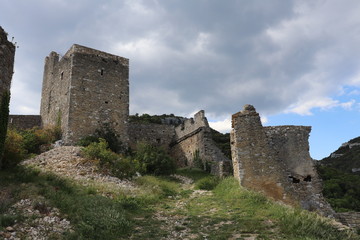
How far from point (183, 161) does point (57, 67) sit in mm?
11622

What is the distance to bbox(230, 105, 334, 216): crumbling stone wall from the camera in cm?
1029

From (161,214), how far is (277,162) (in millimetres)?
4673

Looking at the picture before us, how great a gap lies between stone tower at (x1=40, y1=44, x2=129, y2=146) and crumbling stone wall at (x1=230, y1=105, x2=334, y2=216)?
416 inches

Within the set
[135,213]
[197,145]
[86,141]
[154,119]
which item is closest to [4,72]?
[135,213]

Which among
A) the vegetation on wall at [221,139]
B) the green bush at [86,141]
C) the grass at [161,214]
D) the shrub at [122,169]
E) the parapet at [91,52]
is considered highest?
the parapet at [91,52]

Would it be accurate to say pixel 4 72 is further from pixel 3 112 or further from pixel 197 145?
pixel 197 145

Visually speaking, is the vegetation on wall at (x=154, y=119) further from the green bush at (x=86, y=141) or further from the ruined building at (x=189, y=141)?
the green bush at (x=86, y=141)

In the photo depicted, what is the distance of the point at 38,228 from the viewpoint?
599 centimetres

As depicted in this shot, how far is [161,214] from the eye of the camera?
883 cm

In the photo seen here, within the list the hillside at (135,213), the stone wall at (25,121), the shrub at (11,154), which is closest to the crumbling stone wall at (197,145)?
the hillside at (135,213)

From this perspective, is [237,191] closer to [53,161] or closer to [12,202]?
[12,202]

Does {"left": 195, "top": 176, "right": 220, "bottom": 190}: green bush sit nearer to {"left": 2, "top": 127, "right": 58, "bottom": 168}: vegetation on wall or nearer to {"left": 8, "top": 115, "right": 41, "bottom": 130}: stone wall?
{"left": 2, "top": 127, "right": 58, "bottom": 168}: vegetation on wall

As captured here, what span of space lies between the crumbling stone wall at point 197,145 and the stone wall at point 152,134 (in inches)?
29.1

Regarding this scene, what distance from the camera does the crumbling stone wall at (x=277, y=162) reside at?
1029 centimetres
